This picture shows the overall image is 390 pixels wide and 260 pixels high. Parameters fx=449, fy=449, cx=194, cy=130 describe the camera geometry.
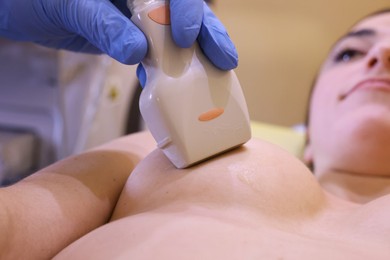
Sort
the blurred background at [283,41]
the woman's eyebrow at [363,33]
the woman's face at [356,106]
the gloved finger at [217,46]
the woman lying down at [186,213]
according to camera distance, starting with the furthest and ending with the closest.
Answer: the blurred background at [283,41] < the woman's eyebrow at [363,33] < the woman's face at [356,106] < the gloved finger at [217,46] < the woman lying down at [186,213]

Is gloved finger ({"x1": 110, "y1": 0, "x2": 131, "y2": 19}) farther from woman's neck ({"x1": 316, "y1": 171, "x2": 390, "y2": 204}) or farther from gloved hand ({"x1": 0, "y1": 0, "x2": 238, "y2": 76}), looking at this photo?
woman's neck ({"x1": 316, "y1": 171, "x2": 390, "y2": 204})

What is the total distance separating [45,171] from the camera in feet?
2.38

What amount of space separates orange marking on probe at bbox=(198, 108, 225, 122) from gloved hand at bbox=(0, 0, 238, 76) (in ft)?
0.21

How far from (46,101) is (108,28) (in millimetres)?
853

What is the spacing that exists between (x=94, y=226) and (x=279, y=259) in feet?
1.01

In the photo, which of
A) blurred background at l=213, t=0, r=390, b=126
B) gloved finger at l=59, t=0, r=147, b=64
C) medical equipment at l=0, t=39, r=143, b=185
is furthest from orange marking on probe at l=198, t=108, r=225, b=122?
blurred background at l=213, t=0, r=390, b=126

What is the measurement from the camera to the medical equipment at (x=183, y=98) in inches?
24.0

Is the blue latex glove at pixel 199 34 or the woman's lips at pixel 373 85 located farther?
the woman's lips at pixel 373 85

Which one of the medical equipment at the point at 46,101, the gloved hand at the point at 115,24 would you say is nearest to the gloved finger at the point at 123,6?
the gloved hand at the point at 115,24

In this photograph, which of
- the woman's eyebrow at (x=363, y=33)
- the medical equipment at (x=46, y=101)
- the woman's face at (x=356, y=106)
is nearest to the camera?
the woman's face at (x=356, y=106)

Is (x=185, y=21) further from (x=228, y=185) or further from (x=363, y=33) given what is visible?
(x=363, y=33)

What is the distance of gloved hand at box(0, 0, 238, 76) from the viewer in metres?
0.62

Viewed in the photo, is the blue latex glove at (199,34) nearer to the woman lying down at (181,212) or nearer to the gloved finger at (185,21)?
the gloved finger at (185,21)

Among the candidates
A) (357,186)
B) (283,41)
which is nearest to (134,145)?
(357,186)
